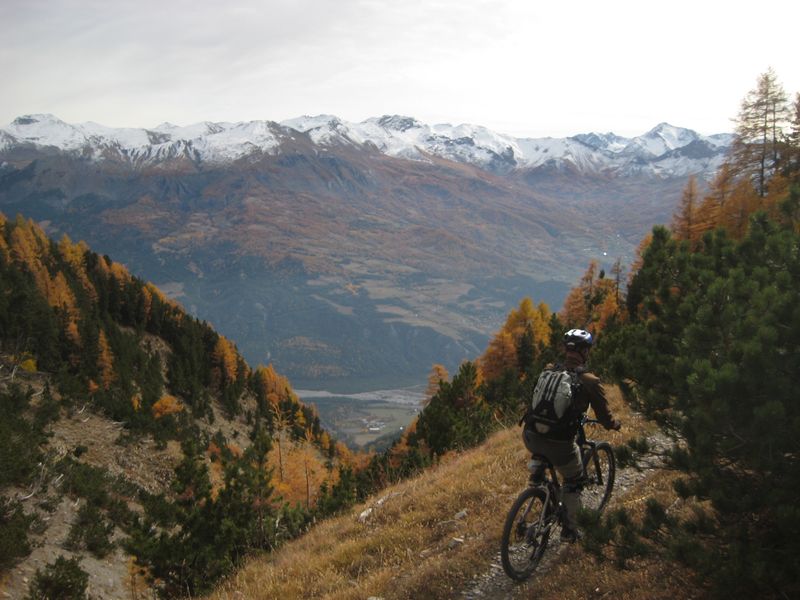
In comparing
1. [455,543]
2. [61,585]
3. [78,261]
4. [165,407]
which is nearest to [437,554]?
[455,543]

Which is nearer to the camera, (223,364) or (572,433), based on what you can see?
(572,433)

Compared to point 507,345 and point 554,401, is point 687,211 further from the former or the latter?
point 554,401

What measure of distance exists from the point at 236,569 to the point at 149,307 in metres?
68.9

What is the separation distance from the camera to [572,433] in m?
6.78

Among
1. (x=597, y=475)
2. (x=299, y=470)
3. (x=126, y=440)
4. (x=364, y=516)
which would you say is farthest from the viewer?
(x=299, y=470)

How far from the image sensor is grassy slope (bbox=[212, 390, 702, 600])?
6.35m

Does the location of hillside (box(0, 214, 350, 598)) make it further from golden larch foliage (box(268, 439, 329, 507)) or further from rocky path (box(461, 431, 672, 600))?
rocky path (box(461, 431, 672, 600))

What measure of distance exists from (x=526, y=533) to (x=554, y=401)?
176 centimetres

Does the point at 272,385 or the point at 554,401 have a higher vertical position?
the point at 554,401

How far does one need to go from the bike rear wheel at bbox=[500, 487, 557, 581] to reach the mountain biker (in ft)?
0.74

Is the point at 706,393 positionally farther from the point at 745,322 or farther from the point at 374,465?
the point at 374,465

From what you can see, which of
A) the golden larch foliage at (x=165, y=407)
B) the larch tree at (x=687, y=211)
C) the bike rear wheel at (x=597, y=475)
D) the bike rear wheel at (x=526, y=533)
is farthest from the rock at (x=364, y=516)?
the golden larch foliage at (x=165, y=407)

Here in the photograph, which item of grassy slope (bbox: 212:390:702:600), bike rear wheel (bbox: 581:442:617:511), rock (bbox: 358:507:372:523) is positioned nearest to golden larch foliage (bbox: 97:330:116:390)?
grassy slope (bbox: 212:390:702:600)

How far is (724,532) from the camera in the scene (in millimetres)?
4836
